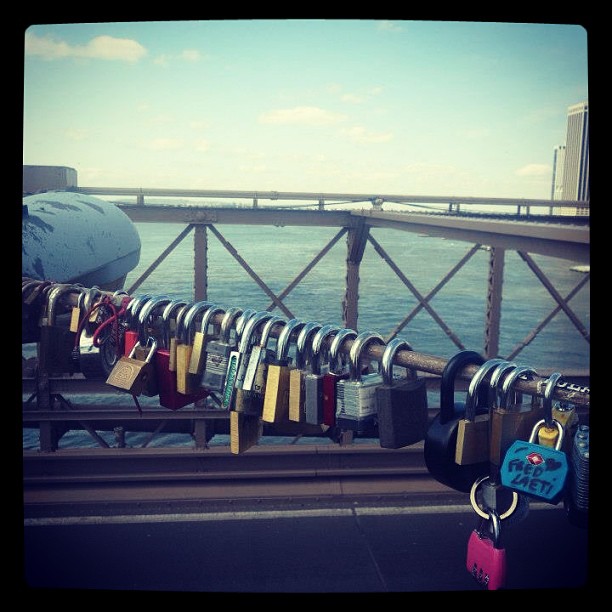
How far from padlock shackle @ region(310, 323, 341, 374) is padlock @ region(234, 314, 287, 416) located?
0.19 metres

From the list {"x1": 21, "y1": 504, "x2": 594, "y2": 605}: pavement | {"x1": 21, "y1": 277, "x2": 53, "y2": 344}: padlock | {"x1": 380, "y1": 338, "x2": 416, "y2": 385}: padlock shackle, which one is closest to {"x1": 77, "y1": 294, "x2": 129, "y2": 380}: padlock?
{"x1": 21, "y1": 277, "x2": 53, "y2": 344}: padlock

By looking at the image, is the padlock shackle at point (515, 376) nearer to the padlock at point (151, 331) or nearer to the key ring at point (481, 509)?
the key ring at point (481, 509)

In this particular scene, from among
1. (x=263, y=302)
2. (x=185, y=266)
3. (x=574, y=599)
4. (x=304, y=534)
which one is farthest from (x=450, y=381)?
(x=185, y=266)

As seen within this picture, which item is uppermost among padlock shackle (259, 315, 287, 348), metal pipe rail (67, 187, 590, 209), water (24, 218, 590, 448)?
metal pipe rail (67, 187, 590, 209)

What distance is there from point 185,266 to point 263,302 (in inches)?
717

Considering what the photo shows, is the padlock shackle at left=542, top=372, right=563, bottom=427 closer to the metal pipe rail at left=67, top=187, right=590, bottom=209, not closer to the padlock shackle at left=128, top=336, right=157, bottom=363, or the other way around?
the padlock shackle at left=128, top=336, right=157, bottom=363

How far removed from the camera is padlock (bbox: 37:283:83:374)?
2.89m

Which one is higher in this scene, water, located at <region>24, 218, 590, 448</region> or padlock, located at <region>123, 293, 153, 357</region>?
padlock, located at <region>123, 293, 153, 357</region>

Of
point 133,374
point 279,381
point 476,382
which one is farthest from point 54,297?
point 476,382

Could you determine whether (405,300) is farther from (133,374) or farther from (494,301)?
(133,374)

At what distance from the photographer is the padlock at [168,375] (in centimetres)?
250

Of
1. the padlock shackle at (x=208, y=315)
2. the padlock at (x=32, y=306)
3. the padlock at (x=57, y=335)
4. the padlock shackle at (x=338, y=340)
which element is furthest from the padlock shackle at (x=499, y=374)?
the padlock at (x=32, y=306)

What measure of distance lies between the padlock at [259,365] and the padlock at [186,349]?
328 mm

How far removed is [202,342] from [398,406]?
91 centimetres
